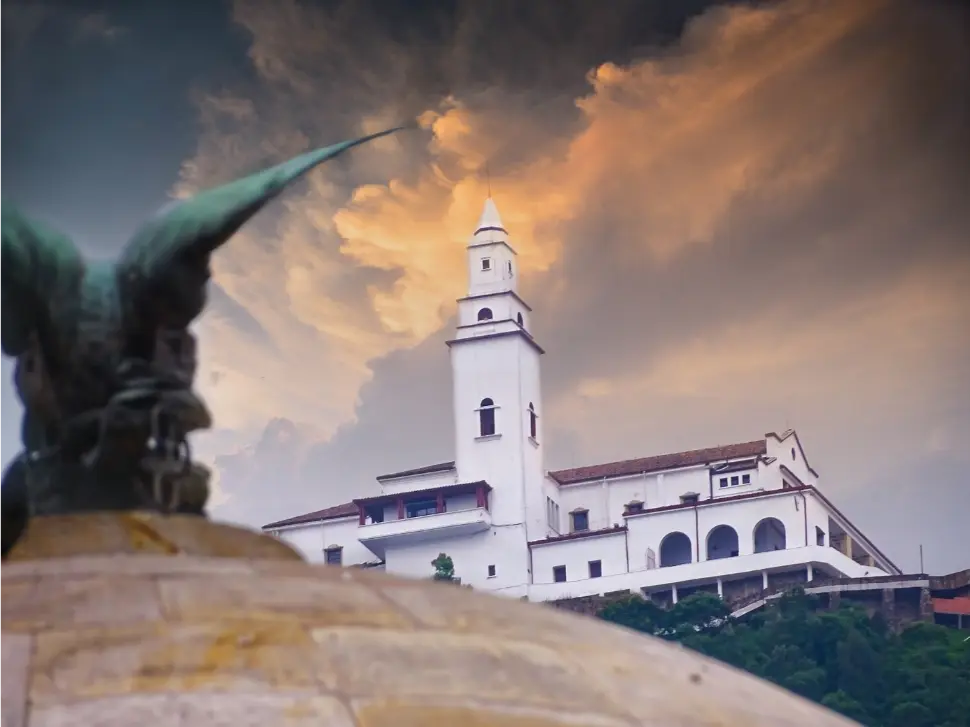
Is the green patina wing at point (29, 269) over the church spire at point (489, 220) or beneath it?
beneath

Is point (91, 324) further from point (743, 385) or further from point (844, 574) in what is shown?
point (743, 385)

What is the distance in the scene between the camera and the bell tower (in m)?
36.1

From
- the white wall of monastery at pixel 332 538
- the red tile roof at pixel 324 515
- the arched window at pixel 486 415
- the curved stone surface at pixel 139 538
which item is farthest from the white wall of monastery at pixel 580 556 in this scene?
the curved stone surface at pixel 139 538

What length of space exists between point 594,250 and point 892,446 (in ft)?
21.8

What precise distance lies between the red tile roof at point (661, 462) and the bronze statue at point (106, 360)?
106ft

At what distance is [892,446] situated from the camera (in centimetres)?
3681

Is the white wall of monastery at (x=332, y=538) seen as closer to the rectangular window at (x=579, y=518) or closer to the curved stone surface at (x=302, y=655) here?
the rectangular window at (x=579, y=518)

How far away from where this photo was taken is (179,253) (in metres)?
2.74

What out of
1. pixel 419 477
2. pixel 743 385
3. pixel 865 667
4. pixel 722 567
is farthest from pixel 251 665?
pixel 743 385

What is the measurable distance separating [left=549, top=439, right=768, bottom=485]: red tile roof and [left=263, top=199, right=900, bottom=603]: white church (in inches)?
1.6

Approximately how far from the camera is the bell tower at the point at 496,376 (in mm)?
36125

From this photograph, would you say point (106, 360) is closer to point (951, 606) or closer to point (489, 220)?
point (951, 606)

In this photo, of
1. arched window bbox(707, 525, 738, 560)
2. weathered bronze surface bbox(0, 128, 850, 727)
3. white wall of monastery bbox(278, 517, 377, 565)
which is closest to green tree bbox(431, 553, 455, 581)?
white wall of monastery bbox(278, 517, 377, 565)

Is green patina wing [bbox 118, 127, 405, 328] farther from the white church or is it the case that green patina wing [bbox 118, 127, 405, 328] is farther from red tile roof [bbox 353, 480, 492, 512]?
red tile roof [bbox 353, 480, 492, 512]
